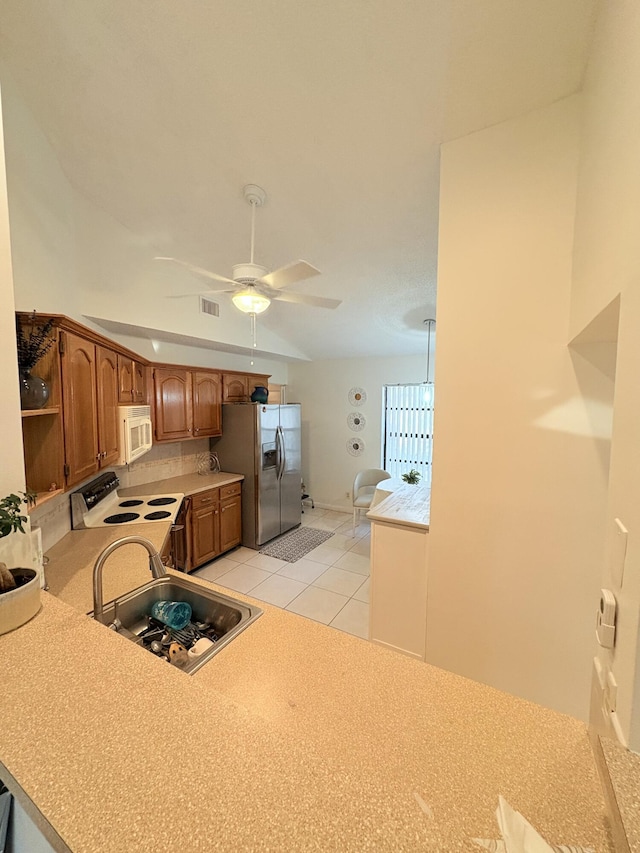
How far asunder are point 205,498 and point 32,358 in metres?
2.30

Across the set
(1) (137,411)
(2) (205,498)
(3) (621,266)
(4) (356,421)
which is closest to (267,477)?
(2) (205,498)

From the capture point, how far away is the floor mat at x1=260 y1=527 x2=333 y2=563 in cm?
384

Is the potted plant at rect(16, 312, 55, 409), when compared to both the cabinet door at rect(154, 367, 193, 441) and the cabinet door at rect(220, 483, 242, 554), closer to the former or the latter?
the cabinet door at rect(154, 367, 193, 441)

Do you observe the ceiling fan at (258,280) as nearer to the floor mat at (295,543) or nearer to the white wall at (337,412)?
the floor mat at (295,543)

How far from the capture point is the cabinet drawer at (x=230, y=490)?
147 inches

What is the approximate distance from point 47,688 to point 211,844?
0.54 m

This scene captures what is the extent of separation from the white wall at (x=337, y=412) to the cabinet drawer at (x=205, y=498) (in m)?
2.28

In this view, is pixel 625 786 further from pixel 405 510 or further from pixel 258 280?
pixel 258 280

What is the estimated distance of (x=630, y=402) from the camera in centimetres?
71

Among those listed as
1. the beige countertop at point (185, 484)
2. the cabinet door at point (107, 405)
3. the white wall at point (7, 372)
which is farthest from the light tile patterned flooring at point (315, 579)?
the white wall at point (7, 372)

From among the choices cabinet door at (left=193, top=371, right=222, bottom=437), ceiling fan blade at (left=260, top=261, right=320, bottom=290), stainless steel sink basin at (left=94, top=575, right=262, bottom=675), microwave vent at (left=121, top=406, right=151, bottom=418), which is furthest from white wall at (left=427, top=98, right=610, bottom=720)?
cabinet door at (left=193, top=371, right=222, bottom=437)

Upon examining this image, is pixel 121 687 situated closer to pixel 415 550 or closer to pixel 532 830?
pixel 532 830

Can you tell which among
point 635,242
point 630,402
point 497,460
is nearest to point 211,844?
point 630,402

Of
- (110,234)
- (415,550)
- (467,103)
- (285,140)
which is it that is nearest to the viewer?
(467,103)
